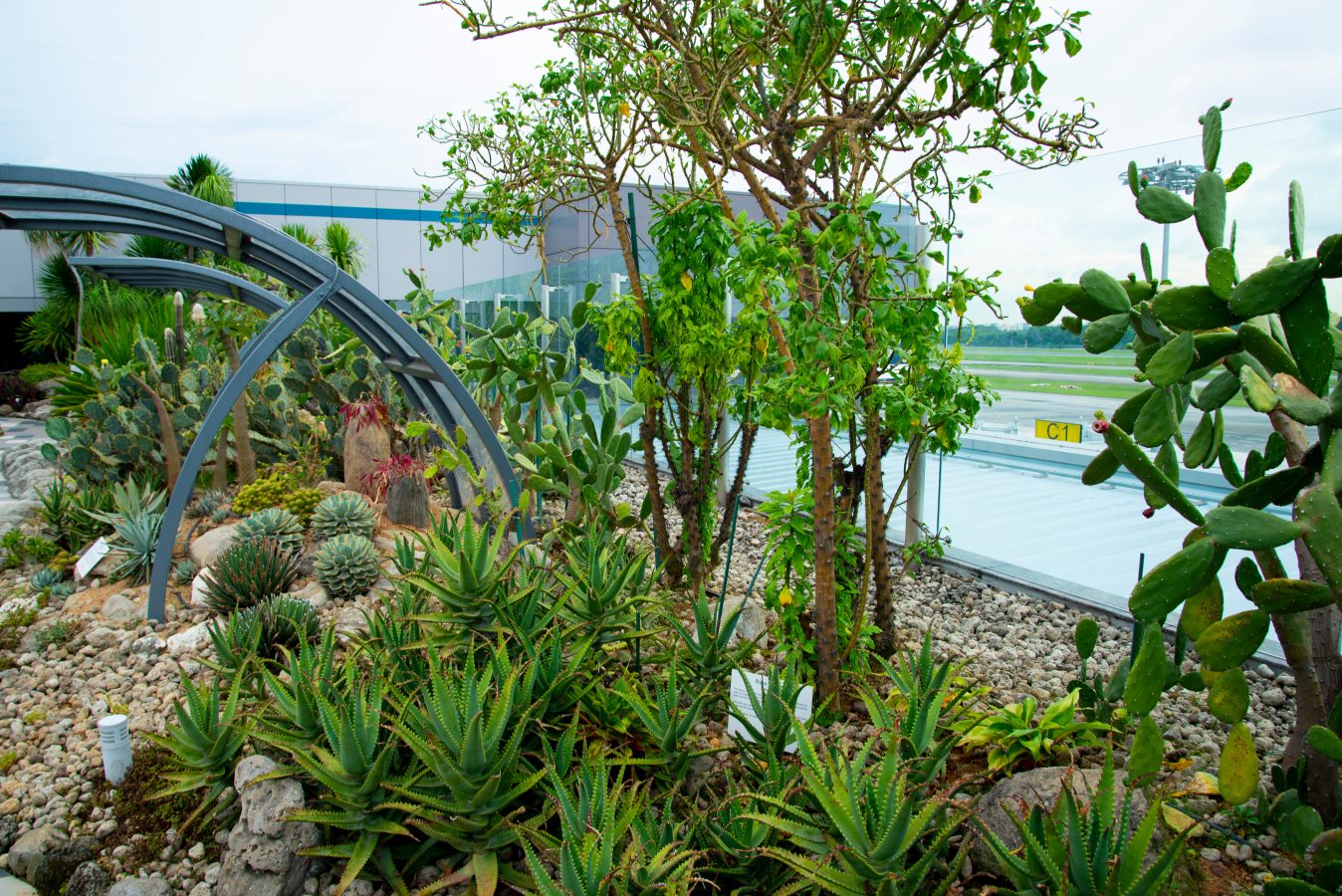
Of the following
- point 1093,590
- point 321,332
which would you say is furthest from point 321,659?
point 321,332

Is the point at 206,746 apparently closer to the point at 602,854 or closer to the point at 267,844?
the point at 267,844

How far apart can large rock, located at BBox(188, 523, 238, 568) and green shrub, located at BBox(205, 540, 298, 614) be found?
414mm

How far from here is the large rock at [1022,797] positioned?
2.06 metres

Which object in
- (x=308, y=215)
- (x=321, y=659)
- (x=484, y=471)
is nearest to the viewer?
(x=321, y=659)

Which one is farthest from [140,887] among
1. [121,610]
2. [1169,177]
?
[1169,177]

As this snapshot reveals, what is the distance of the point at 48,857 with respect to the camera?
2.27 meters

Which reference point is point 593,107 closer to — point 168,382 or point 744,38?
point 744,38

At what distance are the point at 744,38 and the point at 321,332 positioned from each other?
17.5 feet

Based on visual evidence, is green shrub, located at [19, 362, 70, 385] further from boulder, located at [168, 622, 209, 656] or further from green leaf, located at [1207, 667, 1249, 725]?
green leaf, located at [1207, 667, 1249, 725]

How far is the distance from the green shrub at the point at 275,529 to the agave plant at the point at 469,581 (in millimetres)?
2120

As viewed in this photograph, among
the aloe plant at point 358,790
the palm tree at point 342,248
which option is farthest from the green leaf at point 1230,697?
the palm tree at point 342,248

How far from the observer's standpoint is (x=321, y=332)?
6891 mm

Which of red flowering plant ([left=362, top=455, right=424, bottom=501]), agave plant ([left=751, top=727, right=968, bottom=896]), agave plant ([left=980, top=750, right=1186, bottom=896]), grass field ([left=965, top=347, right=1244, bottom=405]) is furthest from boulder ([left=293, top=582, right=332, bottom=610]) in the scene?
grass field ([left=965, top=347, right=1244, bottom=405])

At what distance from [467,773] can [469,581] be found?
72 centimetres
